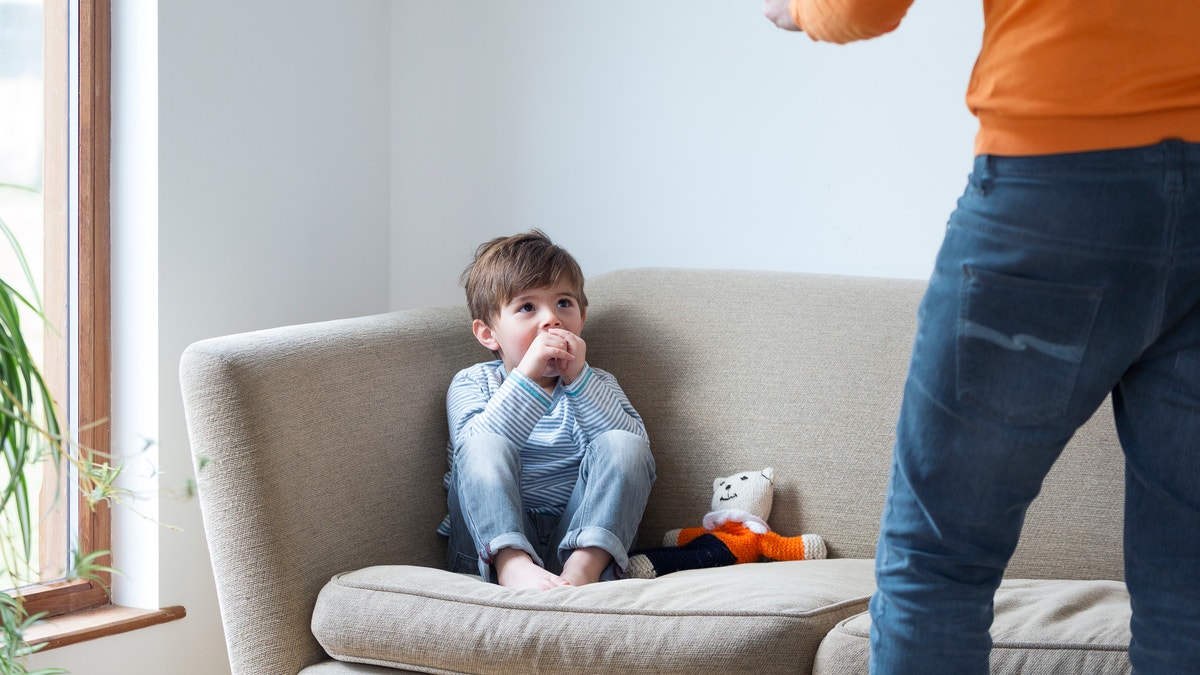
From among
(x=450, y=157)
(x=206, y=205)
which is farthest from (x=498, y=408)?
(x=450, y=157)

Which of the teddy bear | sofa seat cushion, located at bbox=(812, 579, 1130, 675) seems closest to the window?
the teddy bear

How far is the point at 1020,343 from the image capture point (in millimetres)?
825

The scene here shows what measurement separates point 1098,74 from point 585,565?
3.24ft

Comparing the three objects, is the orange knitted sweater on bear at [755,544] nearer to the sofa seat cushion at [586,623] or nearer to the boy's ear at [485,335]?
the sofa seat cushion at [586,623]

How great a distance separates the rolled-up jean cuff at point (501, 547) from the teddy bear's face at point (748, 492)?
36 centimetres

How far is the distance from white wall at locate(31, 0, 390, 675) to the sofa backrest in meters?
0.66

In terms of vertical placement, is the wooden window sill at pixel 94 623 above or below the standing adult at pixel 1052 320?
below

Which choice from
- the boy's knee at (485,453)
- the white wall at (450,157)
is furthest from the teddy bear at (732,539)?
the white wall at (450,157)

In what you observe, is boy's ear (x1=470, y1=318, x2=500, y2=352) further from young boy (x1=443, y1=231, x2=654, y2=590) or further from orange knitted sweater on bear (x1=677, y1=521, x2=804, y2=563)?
orange knitted sweater on bear (x1=677, y1=521, x2=804, y2=563)

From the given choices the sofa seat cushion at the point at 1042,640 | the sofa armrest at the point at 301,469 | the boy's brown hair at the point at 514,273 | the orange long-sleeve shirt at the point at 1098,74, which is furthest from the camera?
the boy's brown hair at the point at 514,273

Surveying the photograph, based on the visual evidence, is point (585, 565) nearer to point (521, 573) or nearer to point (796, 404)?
point (521, 573)

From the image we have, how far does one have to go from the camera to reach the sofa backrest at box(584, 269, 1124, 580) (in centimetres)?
167

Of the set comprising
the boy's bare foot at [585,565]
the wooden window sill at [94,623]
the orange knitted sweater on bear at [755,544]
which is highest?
the boy's bare foot at [585,565]

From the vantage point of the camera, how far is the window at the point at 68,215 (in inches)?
72.4
